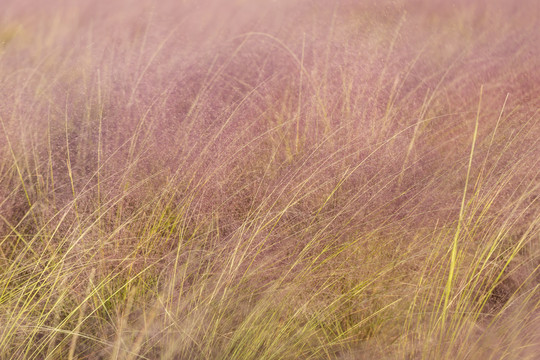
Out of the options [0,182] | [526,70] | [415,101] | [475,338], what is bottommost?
[475,338]

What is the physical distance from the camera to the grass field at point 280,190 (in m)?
1.19

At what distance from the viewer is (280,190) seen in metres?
1.36

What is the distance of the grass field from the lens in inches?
46.9

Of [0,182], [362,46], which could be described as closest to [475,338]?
[362,46]

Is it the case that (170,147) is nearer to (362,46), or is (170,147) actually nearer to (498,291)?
(362,46)

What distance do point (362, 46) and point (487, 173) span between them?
2.13 ft

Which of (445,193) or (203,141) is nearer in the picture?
(445,193)

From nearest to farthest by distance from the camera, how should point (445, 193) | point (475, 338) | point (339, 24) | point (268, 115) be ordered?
point (475, 338)
point (445, 193)
point (268, 115)
point (339, 24)

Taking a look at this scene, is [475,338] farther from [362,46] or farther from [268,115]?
[362,46]

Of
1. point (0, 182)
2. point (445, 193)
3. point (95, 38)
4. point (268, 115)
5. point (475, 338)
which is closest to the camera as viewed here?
point (475, 338)

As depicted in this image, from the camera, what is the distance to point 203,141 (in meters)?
1.50

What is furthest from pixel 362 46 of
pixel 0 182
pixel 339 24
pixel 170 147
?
pixel 0 182

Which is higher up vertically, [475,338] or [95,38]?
[95,38]

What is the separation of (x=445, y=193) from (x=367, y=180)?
0.63 ft
